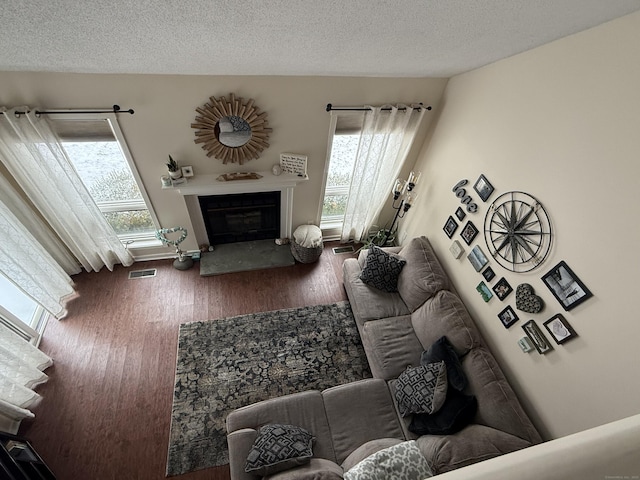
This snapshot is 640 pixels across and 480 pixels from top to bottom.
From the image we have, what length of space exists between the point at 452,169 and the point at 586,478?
2.85 metres

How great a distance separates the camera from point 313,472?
68.6 inches

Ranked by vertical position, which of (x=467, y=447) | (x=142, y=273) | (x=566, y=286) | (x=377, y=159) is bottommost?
(x=467, y=447)

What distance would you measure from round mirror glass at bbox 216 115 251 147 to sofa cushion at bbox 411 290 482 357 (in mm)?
2403

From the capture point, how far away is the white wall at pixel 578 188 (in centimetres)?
154

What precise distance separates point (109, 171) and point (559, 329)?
13.2 ft

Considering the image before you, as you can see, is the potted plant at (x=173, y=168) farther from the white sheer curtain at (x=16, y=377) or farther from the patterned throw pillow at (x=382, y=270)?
the patterned throw pillow at (x=382, y=270)

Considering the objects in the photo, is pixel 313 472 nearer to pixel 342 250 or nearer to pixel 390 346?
pixel 390 346

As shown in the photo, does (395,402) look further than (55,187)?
No

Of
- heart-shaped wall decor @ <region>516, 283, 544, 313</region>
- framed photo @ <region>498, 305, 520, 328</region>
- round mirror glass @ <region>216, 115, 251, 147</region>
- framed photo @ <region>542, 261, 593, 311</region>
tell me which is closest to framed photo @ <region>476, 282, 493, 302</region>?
framed photo @ <region>498, 305, 520, 328</region>

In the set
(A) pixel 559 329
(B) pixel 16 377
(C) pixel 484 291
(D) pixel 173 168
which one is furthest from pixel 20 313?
(A) pixel 559 329

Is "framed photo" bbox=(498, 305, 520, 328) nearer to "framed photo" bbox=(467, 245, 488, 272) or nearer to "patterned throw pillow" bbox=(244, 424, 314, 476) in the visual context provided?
"framed photo" bbox=(467, 245, 488, 272)

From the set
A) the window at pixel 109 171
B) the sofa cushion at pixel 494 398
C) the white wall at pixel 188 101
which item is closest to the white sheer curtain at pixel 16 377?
the window at pixel 109 171

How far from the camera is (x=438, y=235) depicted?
309 cm

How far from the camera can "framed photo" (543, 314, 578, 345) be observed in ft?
6.05
